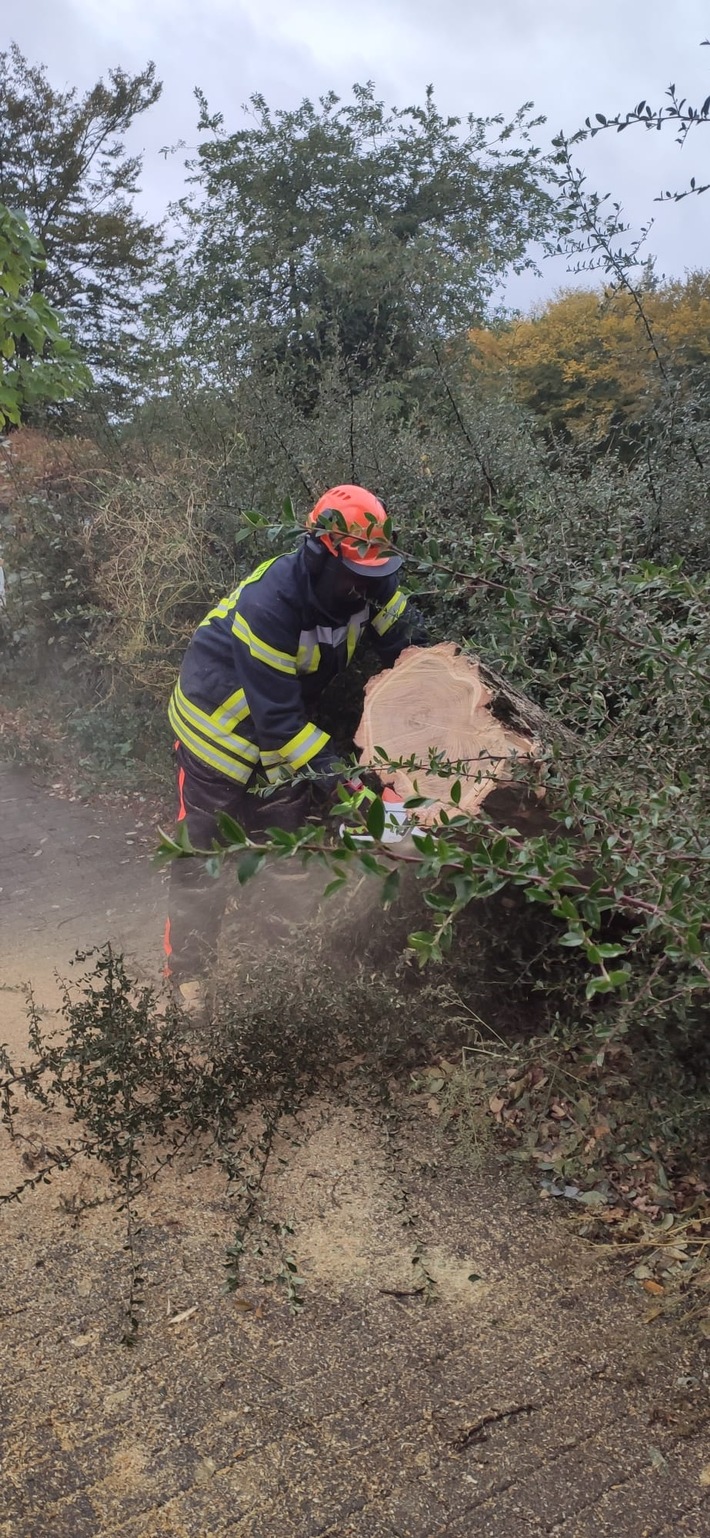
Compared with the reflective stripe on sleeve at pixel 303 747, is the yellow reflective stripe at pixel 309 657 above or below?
above

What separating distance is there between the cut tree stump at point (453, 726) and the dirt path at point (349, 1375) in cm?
101

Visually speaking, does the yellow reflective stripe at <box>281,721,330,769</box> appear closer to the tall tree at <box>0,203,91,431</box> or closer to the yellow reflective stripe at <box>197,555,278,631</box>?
the yellow reflective stripe at <box>197,555,278,631</box>

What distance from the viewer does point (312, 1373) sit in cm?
214

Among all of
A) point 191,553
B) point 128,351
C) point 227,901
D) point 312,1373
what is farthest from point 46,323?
point 128,351

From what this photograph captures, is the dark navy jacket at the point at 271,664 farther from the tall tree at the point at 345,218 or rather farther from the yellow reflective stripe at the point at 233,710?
the tall tree at the point at 345,218

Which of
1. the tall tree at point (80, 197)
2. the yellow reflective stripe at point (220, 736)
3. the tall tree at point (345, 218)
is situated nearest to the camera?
the yellow reflective stripe at point (220, 736)

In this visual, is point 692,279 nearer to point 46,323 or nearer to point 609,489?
point 46,323

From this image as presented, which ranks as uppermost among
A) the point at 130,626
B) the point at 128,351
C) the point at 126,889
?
the point at 128,351

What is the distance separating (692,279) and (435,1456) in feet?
48.3

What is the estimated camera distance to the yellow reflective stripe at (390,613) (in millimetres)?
3818

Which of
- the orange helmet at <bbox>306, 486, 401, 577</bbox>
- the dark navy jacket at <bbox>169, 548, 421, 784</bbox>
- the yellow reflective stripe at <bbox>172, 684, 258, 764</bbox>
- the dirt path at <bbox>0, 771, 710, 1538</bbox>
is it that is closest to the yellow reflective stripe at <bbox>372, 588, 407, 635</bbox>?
the dark navy jacket at <bbox>169, 548, 421, 784</bbox>

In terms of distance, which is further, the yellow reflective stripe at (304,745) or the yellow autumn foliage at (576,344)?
the yellow autumn foliage at (576,344)

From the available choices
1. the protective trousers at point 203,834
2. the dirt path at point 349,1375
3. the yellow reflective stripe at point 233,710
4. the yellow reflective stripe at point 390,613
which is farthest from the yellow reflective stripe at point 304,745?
the dirt path at point 349,1375

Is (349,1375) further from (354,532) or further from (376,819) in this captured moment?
(354,532)
